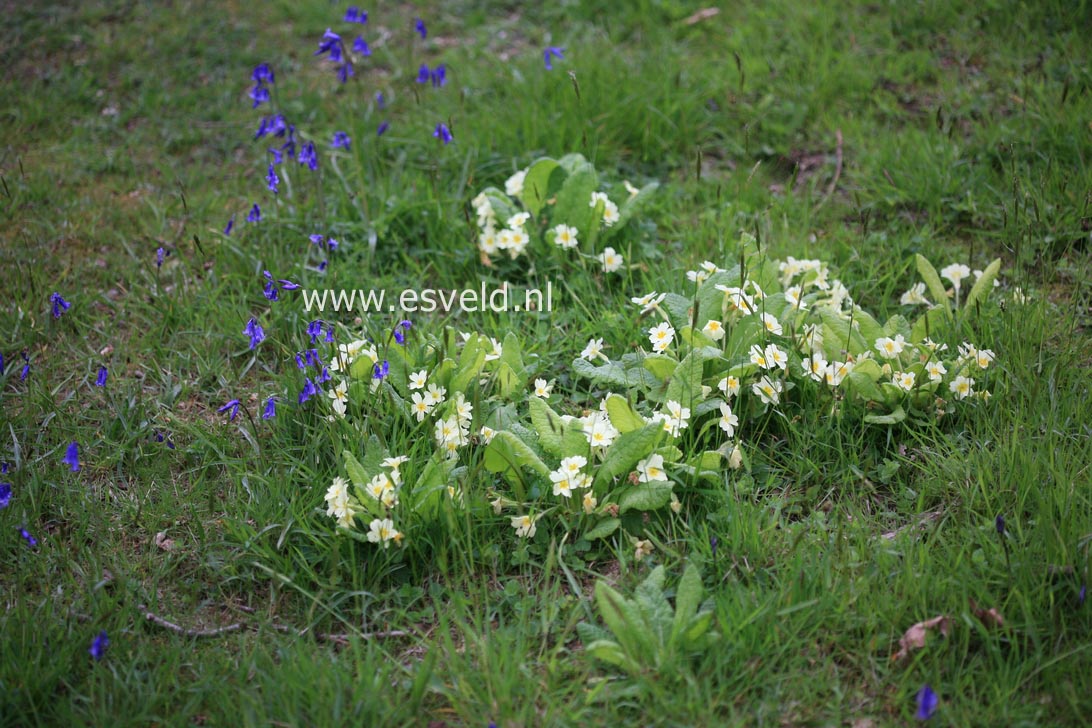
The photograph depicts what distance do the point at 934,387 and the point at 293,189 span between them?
2.73 metres

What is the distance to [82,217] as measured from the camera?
393 centimetres

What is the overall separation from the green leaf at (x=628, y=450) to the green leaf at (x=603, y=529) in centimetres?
12

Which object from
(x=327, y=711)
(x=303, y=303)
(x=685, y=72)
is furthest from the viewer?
(x=685, y=72)

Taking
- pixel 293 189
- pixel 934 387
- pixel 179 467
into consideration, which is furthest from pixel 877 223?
pixel 179 467

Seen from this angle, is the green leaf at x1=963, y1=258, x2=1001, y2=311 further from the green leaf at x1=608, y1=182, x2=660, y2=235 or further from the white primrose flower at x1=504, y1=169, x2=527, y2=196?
the white primrose flower at x1=504, y1=169, x2=527, y2=196

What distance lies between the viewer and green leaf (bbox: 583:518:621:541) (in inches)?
97.1

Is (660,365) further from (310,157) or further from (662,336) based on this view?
(310,157)

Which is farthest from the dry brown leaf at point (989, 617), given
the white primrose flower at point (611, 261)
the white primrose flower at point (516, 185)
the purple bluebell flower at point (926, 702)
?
the white primrose flower at point (516, 185)

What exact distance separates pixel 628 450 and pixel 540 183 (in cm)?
149

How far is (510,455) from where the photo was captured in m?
2.56

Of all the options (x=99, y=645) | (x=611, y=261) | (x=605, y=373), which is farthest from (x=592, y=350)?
(x=99, y=645)

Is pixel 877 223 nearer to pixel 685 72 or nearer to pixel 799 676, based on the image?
pixel 685 72

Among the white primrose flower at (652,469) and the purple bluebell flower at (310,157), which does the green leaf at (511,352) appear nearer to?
the white primrose flower at (652,469)

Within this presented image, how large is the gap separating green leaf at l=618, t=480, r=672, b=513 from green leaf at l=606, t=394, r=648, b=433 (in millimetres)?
177
